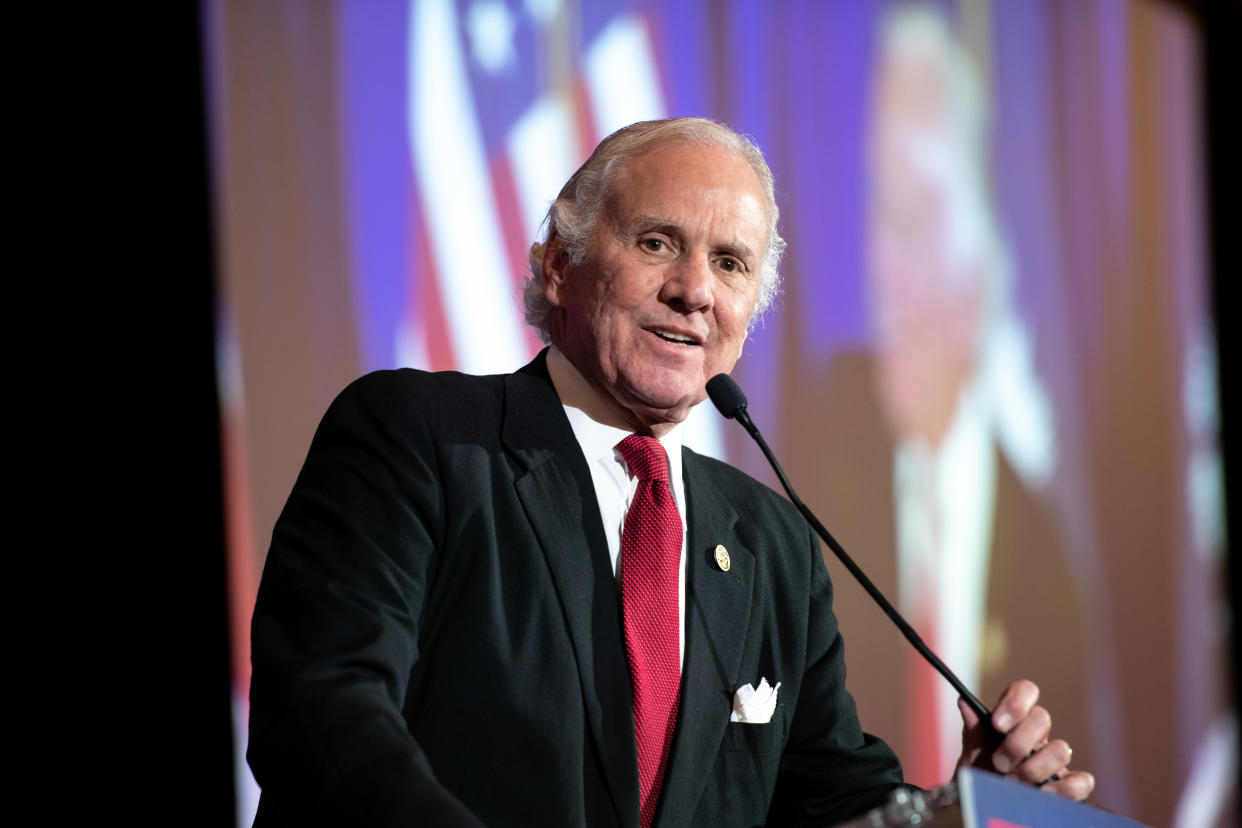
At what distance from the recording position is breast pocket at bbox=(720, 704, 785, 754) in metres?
1.61

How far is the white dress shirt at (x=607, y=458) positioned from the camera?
5.31 feet

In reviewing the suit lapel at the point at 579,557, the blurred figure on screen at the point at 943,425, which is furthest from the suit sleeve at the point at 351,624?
the blurred figure on screen at the point at 943,425

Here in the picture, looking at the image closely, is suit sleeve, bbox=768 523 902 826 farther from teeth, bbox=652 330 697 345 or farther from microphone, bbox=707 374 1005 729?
teeth, bbox=652 330 697 345

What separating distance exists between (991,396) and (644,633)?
2.28 metres

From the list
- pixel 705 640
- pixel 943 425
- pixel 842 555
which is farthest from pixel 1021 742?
pixel 943 425

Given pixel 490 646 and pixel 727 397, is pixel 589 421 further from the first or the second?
pixel 490 646

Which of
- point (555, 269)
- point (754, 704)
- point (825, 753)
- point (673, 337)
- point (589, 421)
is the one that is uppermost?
point (555, 269)

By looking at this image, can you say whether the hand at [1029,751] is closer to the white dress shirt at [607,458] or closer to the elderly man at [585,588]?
the elderly man at [585,588]

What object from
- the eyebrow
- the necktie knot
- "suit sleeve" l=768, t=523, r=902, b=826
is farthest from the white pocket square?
the eyebrow

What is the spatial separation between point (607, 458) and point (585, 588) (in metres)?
0.23

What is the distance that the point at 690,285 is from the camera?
5.57 ft

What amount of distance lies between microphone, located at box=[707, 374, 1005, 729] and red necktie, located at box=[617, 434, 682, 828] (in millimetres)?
130

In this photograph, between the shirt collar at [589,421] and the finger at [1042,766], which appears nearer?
the finger at [1042,766]

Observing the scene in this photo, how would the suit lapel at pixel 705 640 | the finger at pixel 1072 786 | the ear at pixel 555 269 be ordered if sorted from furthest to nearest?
the ear at pixel 555 269 < the suit lapel at pixel 705 640 < the finger at pixel 1072 786
